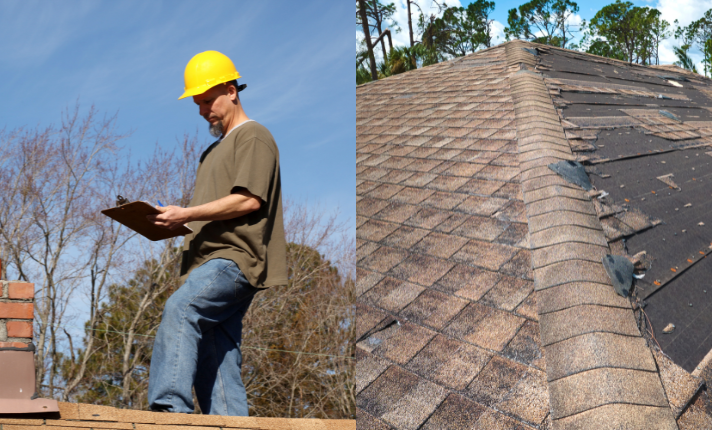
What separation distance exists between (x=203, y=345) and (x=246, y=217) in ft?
1.91

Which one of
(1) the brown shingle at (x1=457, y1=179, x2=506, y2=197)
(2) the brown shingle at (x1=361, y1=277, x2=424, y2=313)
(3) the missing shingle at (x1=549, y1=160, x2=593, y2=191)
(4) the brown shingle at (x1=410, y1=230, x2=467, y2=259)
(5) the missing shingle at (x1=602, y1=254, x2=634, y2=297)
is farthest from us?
(1) the brown shingle at (x1=457, y1=179, x2=506, y2=197)

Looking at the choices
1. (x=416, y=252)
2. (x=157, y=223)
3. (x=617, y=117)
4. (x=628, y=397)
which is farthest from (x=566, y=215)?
(x=617, y=117)

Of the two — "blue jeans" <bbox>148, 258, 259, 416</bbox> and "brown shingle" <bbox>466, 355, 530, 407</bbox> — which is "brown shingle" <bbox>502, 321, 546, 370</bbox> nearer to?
"brown shingle" <bbox>466, 355, 530, 407</bbox>

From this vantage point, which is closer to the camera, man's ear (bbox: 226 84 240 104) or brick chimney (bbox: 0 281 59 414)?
brick chimney (bbox: 0 281 59 414)

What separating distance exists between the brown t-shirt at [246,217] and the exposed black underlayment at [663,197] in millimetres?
1397

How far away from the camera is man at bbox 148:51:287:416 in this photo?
1853 millimetres

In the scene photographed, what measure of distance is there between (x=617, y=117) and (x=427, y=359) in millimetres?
3293

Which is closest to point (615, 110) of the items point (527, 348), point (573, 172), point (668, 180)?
point (668, 180)

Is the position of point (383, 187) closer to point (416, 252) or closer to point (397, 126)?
point (416, 252)

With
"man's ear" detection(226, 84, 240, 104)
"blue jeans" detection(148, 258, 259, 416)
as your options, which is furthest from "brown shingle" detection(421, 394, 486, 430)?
"man's ear" detection(226, 84, 240, 104)

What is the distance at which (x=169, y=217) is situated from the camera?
5.99ft

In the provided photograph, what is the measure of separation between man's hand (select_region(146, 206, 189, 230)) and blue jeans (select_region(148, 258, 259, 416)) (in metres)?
0.21

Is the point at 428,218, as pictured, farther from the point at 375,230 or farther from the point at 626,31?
the point at 626,31

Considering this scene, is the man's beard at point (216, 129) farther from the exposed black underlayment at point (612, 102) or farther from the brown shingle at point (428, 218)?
the exposed black underlayment at point (612, 102)
